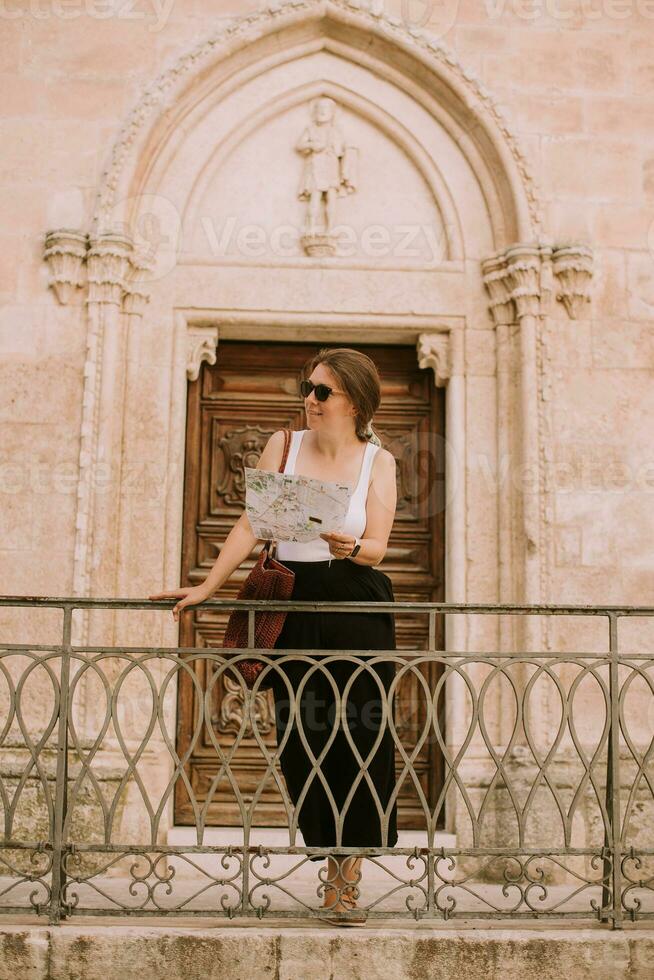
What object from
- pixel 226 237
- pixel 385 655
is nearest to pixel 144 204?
pixel 226 237

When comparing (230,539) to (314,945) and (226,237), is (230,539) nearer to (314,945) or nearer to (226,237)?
(314,945)

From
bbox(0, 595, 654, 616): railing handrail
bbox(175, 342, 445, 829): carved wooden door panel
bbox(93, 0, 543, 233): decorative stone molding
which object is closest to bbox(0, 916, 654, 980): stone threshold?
bbox(0, 595, 654, 616): railing handrail

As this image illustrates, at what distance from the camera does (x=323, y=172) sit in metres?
6.44

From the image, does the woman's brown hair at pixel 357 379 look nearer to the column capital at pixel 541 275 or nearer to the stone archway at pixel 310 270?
the stone archway at pixel 310 270

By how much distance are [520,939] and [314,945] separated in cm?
70

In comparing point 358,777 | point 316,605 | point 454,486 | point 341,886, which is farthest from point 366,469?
point 454,486

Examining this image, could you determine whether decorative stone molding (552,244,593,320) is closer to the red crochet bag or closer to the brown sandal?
the red crochet bag

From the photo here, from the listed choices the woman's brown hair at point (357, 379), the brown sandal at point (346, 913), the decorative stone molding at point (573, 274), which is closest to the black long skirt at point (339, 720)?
the brown sandal at point (346, 913)

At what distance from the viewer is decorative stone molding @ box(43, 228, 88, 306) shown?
19.7 ft

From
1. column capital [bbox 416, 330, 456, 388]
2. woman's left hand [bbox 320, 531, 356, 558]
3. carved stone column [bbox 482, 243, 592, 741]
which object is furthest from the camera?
column capital [bbox 416, 330, 456, 388]

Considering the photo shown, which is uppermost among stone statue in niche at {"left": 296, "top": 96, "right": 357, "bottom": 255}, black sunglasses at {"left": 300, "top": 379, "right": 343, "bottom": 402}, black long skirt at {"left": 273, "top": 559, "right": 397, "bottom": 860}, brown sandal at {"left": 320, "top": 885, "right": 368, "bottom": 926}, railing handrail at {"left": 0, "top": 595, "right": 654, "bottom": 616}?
stone statue in niche at {"left": 296, "top": 96, "right": 357, "bottom": 255}

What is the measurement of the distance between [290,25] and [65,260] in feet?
5.98

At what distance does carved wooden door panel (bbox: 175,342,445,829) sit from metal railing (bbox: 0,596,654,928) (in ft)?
0.12

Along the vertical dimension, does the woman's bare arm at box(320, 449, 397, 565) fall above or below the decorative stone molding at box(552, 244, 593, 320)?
below
